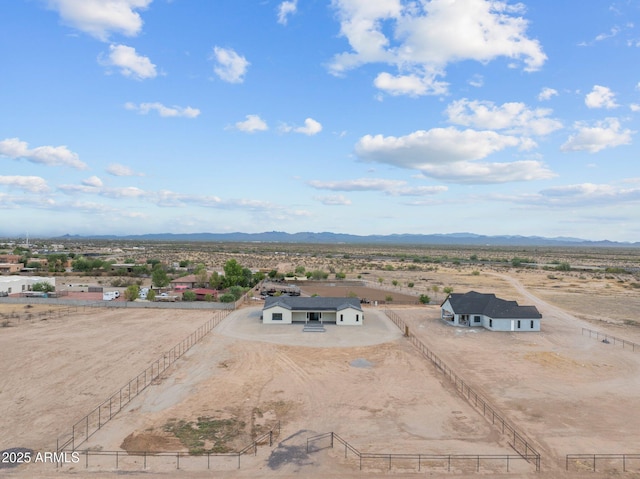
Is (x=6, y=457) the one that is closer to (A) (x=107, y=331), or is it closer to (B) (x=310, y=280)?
(A) (x=107, y=331)

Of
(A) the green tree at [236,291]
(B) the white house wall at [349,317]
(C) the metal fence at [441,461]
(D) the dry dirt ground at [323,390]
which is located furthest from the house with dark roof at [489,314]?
(A) the green tree at [236,291]

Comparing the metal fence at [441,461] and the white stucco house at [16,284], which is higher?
the white stucco house at [16,284]

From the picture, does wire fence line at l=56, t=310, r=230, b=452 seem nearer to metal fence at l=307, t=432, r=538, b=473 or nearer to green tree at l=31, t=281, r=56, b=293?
metal fence at l=307, t=432, r=538, b=473

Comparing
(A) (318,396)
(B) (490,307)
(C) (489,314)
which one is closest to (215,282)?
(B) (490,307)

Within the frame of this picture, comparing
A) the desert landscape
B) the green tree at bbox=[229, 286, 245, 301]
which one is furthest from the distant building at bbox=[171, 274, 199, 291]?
the desert landscape

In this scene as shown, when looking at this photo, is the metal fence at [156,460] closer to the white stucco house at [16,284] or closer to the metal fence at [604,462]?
the metal fence at [604,462]

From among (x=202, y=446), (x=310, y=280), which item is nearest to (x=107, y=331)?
(x=202, y=446)
